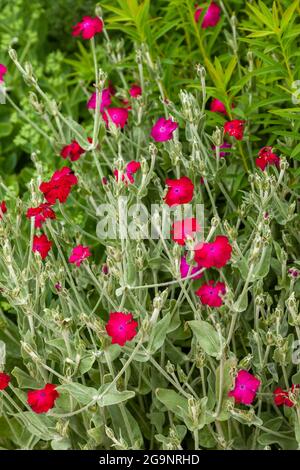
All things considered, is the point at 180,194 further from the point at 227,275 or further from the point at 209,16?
the point at 209,16

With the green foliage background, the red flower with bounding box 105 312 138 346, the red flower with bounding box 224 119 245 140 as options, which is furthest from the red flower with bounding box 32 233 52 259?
the red flower with bounding box 224 119 245 140

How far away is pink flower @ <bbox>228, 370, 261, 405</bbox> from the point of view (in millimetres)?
1271

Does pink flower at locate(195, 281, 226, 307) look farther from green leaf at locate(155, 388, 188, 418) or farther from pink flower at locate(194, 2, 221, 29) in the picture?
pink flower at locate(194, 2, 221, 29)

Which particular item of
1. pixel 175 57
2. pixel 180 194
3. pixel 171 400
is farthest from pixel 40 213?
pixel 175 57

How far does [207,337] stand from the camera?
132 centimetres

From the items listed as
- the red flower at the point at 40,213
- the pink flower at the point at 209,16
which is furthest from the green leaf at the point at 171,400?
the pink flower at the point at 209,16

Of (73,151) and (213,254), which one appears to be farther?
(73,151)

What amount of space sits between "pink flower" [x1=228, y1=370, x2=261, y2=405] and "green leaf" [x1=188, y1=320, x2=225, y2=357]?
0.06 meters

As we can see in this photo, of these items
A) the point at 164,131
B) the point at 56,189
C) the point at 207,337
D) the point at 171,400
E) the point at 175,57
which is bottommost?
the point at 171,400

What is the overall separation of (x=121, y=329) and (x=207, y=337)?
186mm

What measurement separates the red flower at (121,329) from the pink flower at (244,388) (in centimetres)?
21

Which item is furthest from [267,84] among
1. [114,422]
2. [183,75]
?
[114,422]
